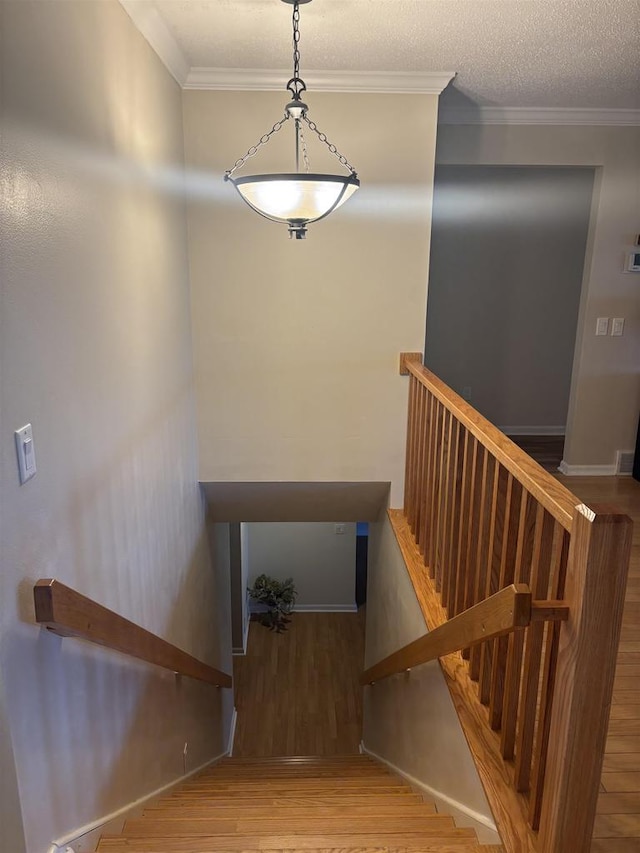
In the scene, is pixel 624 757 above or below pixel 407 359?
below

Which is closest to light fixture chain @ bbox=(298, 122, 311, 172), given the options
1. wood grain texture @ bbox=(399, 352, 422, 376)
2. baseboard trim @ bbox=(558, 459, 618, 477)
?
wood grain texture @ bbox=(399, 352, 422, 376)

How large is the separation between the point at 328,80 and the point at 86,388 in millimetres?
2392

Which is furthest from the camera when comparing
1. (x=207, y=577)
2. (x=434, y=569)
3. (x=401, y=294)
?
(x=207, y=577)

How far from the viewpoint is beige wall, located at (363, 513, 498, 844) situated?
219 centimetres

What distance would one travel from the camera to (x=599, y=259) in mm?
4387

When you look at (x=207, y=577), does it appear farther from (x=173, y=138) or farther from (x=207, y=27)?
(x=207, y=27)

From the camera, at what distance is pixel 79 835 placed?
6.01 feet

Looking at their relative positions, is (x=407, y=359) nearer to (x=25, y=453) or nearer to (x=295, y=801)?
(x=295, y=801)

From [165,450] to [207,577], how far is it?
5.80 ft

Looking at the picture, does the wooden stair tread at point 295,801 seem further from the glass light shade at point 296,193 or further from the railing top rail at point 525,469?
the glass light shade at point 296,193

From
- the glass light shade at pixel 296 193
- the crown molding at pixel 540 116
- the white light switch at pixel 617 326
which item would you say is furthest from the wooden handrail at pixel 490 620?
the crown molding at pixel 540 116

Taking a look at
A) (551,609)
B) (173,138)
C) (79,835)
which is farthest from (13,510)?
(173,138)

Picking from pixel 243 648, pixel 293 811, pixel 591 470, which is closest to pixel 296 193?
pixel 293 811

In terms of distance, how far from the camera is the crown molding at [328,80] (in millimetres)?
3332
